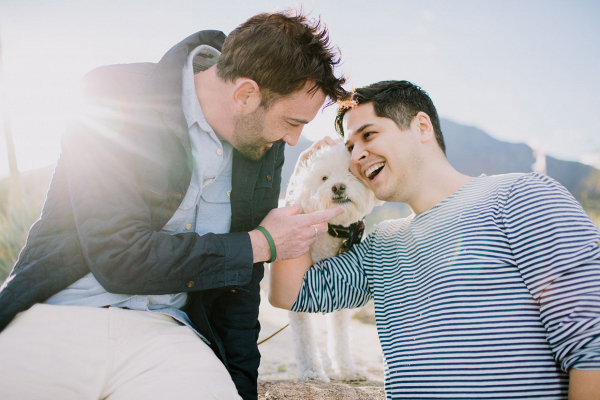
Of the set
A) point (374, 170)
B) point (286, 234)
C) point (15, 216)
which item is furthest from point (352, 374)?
point (15, 216)

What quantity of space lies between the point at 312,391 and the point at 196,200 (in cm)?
189

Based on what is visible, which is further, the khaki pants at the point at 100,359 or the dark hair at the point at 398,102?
the dark hair at the point at 398,102

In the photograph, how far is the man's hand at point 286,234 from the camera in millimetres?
2333

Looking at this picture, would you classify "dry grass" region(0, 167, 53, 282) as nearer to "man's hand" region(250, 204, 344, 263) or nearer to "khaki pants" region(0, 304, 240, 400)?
"khaki pants" region(0, 304, 240, 400)

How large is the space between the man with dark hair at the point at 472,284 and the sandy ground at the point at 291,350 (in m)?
1.93

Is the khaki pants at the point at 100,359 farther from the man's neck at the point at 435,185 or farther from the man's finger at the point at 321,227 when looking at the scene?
the man's neck at the point at 435,185

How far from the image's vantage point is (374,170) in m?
2.70

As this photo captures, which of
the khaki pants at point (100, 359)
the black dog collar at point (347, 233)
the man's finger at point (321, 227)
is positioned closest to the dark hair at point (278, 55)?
the man's finger at point (321, 227)

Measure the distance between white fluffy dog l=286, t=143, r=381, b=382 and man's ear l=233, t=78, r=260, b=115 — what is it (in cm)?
111

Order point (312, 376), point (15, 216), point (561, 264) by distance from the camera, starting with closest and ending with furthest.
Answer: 1. point (561, 264)
2. point (312, 376)
3. point (15, 216)

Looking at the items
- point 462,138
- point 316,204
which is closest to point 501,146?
point 462,138

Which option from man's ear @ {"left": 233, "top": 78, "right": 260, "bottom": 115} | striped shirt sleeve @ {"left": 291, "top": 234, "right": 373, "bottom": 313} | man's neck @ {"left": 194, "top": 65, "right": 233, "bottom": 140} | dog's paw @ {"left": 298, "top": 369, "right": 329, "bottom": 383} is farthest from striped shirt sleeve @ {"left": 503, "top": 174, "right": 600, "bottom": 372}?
dog's paw @ {"left": 298, "top": 369, "right": 329, "bottom": 383}

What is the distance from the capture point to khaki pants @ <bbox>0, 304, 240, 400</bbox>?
5.72ft

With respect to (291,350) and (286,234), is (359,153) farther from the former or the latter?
(291,350)
